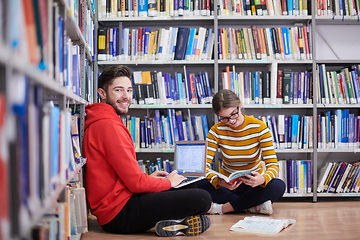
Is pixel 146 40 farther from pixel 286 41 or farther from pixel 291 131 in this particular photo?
pixel 291 131

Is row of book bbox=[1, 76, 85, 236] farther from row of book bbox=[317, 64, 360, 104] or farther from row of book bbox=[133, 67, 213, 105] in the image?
row of book bbox=[317, 64, 360, 104]

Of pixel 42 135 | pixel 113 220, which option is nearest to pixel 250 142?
pixel 113 220

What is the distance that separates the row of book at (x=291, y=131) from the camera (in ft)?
10.7

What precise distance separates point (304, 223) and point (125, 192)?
1232mm

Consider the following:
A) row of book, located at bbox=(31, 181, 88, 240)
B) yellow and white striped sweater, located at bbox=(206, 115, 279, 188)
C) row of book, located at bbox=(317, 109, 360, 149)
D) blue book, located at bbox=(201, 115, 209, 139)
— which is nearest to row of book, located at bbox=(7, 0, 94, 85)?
row of book, located at bbox=(31, 181, 88, 240)

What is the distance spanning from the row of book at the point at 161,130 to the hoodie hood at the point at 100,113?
1077 millimetres

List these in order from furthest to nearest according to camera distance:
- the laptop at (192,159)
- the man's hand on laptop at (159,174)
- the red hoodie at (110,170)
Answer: the laptop at (192,159)
the man's hand on laptop at (159,174)
the red hoodie at (110,170)

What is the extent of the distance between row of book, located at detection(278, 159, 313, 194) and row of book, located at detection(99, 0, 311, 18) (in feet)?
4.30

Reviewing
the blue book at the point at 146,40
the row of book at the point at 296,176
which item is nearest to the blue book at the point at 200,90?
the blue book at the point at 146,40

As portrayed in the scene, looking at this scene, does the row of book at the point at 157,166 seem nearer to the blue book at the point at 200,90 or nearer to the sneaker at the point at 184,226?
the blue book at the point at 200,90

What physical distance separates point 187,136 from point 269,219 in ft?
3.50

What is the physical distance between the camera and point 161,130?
324 centimetres

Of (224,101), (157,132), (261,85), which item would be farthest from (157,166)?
(261,85)

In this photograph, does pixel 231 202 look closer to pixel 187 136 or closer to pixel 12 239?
pixel 187 136
